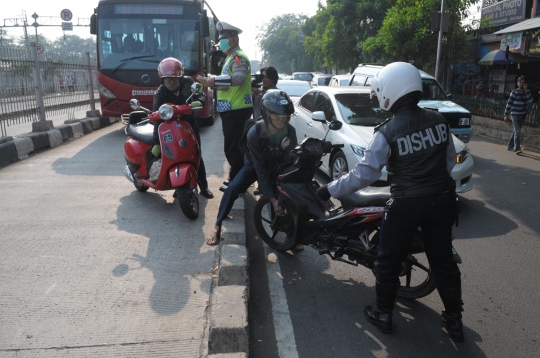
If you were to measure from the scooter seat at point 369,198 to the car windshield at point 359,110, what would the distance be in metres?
3.46

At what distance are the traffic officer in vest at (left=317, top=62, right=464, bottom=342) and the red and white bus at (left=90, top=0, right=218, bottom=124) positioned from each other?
31.0 ft

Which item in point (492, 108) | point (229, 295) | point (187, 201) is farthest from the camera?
point (492, 108)

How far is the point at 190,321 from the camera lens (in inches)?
135

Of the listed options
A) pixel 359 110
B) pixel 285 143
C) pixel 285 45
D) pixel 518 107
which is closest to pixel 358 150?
pixel 359 110

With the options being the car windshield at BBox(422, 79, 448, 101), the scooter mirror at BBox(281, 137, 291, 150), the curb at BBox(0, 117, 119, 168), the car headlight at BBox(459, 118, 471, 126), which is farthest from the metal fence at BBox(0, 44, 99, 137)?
the car headlight at BBox(459, 118, 471, 126)

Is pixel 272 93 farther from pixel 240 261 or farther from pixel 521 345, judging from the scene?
pixel 521 345

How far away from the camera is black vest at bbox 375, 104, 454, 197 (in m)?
3.01

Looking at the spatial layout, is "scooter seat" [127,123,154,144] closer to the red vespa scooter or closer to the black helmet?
the red vespa scooter

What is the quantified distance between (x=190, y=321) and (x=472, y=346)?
6.14ft

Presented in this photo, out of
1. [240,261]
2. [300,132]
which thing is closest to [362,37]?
[300,132]

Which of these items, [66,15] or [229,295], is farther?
[66,15]

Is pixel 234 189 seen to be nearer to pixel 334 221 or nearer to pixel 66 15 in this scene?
pixel 334 221

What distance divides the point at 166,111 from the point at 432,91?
283 inches

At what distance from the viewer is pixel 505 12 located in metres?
20.0
